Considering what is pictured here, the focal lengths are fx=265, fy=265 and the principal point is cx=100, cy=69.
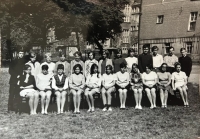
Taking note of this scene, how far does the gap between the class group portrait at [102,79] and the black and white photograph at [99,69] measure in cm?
1

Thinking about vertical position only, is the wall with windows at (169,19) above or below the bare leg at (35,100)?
above

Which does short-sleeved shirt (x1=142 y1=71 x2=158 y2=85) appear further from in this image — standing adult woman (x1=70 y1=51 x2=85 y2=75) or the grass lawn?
standing adult woman (x1=70 y1=51 x2=85 y2=75)

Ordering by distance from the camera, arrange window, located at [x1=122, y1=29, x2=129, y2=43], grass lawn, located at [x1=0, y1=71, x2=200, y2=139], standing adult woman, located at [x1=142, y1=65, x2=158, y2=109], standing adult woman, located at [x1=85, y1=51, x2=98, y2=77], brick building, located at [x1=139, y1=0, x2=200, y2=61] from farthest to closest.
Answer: standing adult woman, located at [x1=142, y1=65, x2=158, y2=109] < standing adult woman, located at [x1=85, y1=51, x2=98, y2=77] < brick building, located at [x1=139, y1=0, x2=200, y2=61] < window, located at [x1=122, y1=29, x2=129, y2=43] < grass lawn, located at [x1=0, y1=71, x2=200, y2=139]

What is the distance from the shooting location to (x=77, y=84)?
3410 mm

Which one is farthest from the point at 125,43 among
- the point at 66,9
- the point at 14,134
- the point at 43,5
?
the point at 14,134

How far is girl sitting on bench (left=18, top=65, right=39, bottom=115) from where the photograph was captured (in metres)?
3.26

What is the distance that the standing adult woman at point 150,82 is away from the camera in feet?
11.6

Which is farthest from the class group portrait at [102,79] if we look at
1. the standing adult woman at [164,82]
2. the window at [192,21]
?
the window at [192,21]

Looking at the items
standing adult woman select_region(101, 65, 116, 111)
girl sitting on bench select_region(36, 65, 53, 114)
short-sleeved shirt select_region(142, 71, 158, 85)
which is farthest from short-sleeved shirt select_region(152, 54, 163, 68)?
girl sitting on bench select_region(36, 65, 53, 114)

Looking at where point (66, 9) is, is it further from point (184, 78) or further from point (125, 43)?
point (184, 78)

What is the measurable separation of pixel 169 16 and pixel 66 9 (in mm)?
1317

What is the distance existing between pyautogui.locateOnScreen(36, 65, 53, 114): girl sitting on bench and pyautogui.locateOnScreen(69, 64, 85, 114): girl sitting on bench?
11.1 inches

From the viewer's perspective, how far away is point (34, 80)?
3344 millimetres

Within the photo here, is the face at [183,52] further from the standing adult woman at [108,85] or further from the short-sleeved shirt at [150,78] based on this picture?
the standing adult woman at [108,85]
